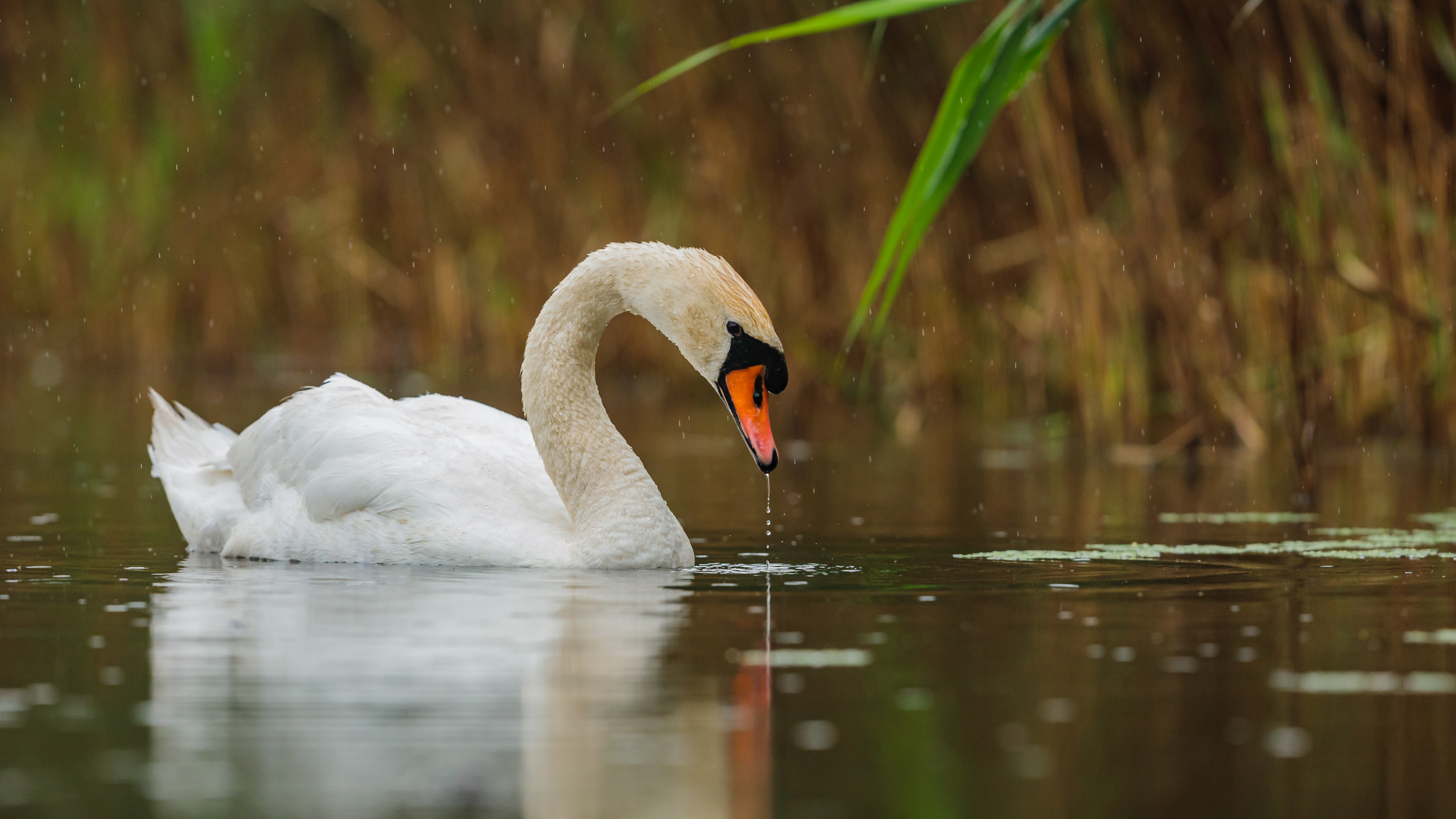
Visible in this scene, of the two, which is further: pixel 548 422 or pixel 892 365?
pixel 892 365

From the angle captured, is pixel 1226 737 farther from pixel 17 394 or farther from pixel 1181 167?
pixel 17 394

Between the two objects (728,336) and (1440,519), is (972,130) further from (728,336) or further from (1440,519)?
(1440,519)

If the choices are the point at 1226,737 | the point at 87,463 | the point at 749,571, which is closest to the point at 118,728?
the point at 1226,737

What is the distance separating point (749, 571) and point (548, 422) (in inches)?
37.7

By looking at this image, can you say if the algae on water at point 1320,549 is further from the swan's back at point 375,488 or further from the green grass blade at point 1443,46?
the green grass blade at point 1443,46

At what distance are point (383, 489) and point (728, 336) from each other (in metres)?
1.16

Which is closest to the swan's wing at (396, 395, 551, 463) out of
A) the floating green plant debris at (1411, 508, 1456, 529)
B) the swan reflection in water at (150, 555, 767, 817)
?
the swan reflection in water at (150, 555, 767, 817)

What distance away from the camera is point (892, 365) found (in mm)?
13578

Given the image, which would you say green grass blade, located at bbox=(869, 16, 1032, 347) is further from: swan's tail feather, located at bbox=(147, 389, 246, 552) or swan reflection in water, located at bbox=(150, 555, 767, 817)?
swan's tail feather, located at bbox=(147, 389, 246, 552)

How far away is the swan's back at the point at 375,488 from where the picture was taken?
6.55 m

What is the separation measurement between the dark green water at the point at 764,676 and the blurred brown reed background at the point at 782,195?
2.14 meters

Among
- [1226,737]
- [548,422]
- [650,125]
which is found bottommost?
[1226,737]

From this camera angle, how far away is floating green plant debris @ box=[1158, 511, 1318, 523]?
765 centimetres

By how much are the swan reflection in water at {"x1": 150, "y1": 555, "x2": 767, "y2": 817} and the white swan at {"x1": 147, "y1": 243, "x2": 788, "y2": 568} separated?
1.83 ft
